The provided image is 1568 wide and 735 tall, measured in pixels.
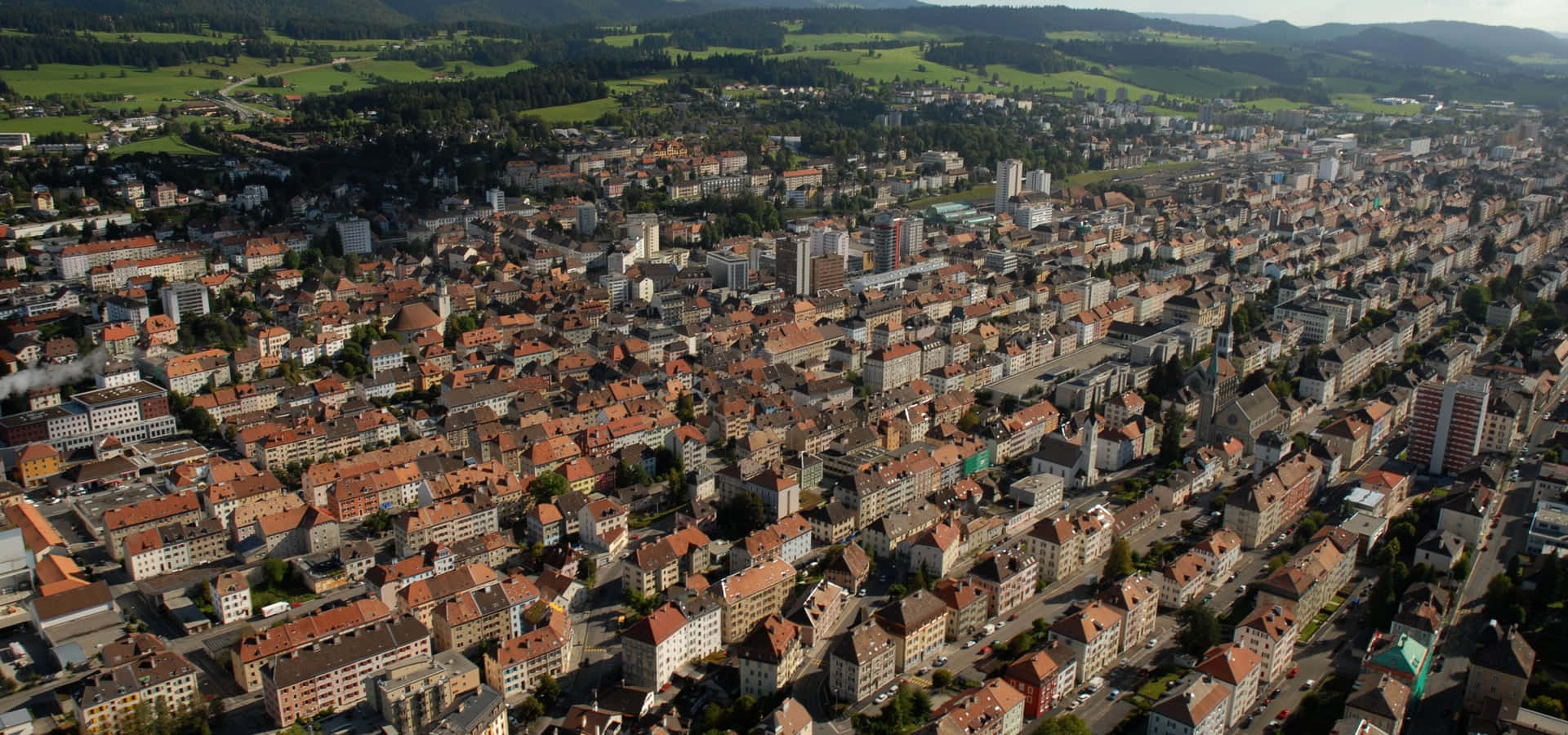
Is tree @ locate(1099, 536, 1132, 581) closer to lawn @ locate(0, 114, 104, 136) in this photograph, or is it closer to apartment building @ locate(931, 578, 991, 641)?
apartment building @ locate(931, 578, 991, 641)

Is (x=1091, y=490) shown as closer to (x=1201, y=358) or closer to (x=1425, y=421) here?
(x=1425, y=421)

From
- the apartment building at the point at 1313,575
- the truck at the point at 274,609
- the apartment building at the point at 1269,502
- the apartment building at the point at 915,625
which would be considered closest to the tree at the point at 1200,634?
the apartment building at the point at 1313,575

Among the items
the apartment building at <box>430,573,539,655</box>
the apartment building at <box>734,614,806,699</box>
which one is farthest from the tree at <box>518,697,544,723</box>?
the apartment building at <box>734,614,806,699</box>

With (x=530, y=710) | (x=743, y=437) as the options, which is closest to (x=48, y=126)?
(x=743, y=437)

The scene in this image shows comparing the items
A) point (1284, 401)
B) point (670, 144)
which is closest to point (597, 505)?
point (1284, 401)

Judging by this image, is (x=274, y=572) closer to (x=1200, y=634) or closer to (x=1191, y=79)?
(x=1200, y=634)
